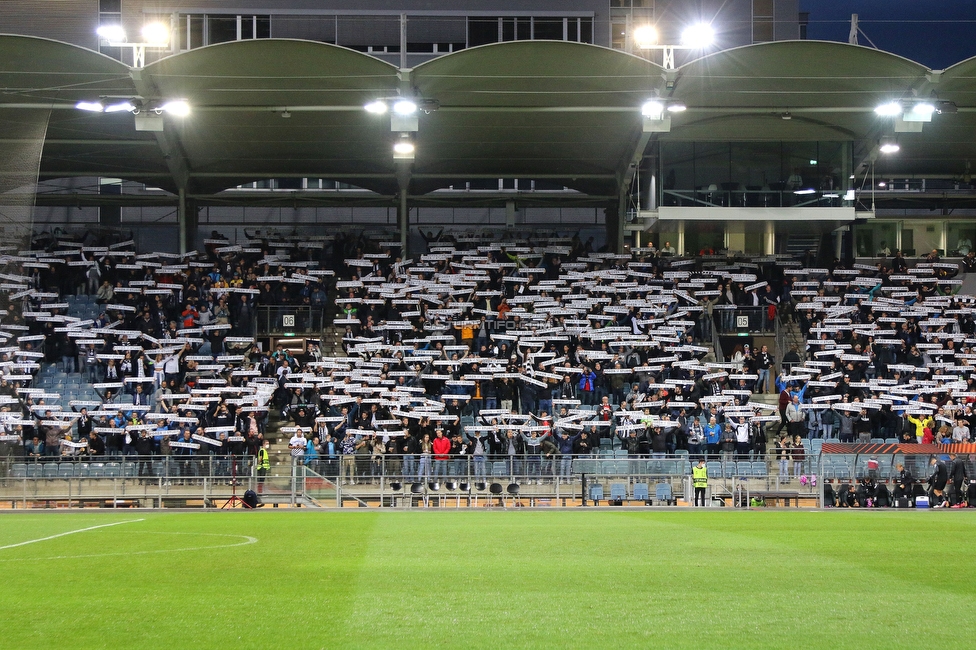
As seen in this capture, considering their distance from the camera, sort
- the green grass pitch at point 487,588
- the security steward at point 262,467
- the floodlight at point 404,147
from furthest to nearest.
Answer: the floodlight at point 404,147 → the security steward at point 262,467 → the green grass pitch at point 487,588

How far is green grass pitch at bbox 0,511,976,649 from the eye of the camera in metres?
8.83

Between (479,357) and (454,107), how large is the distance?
25.6 ft

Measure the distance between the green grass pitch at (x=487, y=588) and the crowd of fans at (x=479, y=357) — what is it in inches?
513

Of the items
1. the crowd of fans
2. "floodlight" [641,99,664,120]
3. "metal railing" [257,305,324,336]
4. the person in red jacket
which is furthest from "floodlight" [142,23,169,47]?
"floodlight" [641,99,664,120]

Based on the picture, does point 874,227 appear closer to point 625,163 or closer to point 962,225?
point 962,225

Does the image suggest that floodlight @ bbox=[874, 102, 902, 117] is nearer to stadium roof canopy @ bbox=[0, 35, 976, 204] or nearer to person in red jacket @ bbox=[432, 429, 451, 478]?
stadium roof canopy @ bbox=[0, 35, 976, 204]

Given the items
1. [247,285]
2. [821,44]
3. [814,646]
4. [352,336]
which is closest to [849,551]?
[814,646]

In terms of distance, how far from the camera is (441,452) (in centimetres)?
3155

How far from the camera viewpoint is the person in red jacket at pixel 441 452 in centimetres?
2992

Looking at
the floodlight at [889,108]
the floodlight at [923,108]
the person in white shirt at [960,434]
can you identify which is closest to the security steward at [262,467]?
the person in white shirt at [960,434]

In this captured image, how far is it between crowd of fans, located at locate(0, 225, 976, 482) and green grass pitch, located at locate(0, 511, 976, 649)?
1303 centimetres

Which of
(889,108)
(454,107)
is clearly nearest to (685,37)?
(889,108)

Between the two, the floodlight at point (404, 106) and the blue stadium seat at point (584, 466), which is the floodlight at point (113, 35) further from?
the blue stadium seat at point (584, 466)

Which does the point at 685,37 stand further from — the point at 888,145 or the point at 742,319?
the point at 742,319
